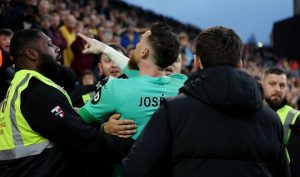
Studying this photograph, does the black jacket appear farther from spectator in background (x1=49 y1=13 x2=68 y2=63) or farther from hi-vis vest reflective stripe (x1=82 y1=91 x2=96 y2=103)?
spectator in background (x1=49 y1=13 x2=68 y2=63)

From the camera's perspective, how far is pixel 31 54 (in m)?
3.74

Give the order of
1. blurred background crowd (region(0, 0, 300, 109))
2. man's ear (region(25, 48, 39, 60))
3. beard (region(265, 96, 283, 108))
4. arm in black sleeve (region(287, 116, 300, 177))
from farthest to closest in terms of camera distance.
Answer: blurred background crowd (region(0, 0, 300, 109)), beard (region(265, 96, 283, 108)), arm in black sleeve (region(287, 116, 300, 177)), man's ear (region(25, 48, 39, 60))

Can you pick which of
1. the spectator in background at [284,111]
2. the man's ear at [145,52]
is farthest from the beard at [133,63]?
the spectator in background at [284,111]

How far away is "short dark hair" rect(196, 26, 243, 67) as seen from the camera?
2.83 metres

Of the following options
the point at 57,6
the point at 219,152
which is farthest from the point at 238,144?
the point at 57,6

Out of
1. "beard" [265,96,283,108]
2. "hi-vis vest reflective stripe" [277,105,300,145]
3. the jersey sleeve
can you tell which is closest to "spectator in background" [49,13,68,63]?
"beard" [265,96,283,108]

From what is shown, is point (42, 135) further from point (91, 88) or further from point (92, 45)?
point (91, 88)

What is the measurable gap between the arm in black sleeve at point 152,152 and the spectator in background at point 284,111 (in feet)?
7.14

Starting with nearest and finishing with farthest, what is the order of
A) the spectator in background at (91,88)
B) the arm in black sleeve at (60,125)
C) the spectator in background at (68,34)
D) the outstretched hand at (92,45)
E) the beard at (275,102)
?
1. the arm in black sleeve at (60,125)
2. the outstretched hand at (92,45)
3. the spectator in background at (91,88)
4. the beard at (275,102)
5. the spectator in background at (68,34)

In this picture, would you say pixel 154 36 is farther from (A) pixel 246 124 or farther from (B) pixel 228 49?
(A) pixel 246 124

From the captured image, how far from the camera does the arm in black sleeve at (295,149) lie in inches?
185

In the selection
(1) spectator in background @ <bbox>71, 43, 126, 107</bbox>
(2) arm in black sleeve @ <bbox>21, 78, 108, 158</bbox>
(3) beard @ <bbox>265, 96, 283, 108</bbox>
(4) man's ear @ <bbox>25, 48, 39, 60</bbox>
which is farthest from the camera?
(3) beard @ <bbox>265, 96, 283, 108</bbox>

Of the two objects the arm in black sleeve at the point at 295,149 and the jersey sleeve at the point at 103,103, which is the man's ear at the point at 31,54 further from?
the arm in black sleeve at the point at 295,149

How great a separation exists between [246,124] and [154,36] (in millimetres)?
Result: 965
